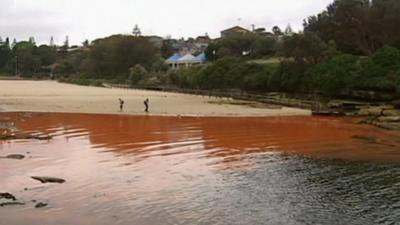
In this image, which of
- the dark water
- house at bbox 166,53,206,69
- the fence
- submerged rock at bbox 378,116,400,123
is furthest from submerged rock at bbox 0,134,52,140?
house at bbox 166,53,206,69

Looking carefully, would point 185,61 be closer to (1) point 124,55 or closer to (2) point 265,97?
(1) point 124,55

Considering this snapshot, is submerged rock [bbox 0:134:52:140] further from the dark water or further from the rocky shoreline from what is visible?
the rocky shoreline

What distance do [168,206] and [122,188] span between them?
3.44m

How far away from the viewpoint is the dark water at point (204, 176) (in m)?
18.2

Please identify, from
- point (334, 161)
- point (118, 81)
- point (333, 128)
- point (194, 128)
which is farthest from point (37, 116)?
point (118, 81)

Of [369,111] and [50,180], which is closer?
[50,180]

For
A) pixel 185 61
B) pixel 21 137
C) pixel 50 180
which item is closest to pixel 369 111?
pixel 21 137

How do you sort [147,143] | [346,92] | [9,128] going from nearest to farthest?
[147,143]
[9,128]
[346,92]

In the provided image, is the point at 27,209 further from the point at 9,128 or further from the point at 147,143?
the point at 9,128

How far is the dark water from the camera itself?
59.7ft

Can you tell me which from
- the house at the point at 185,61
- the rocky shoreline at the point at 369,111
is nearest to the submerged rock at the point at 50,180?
the rocky shoreline at the point at 369,111

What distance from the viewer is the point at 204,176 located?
2495 centimetres

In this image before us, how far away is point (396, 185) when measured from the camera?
2297cm

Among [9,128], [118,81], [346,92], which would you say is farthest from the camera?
[118,81]
